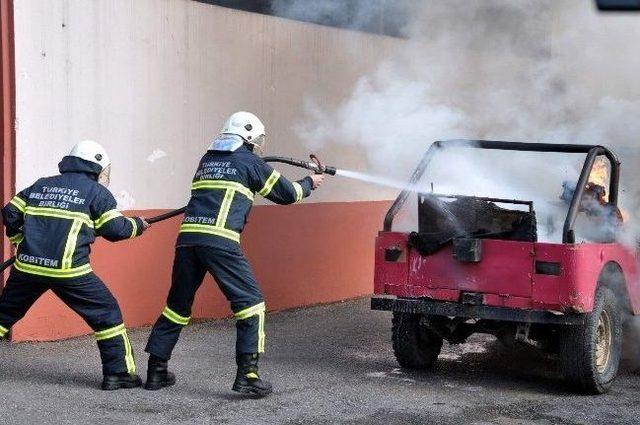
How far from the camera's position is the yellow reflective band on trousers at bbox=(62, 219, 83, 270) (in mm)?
6367

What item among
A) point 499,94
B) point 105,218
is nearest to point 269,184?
point 105,218

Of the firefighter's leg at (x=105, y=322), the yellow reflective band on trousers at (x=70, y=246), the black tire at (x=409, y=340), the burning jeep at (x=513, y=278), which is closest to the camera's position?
the yellow reflective band on trousers at (x=70, y=246)

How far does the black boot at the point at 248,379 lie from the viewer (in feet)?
21.4

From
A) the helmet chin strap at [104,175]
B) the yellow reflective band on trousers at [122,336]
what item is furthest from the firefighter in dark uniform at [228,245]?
the helmet chin strap at [104,175]

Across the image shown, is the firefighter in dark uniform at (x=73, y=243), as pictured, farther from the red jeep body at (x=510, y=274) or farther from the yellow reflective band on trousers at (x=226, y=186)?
the red jeep body at (x=510, y=274)

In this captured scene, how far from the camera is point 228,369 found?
7.45 metres

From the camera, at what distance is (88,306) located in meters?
6.53

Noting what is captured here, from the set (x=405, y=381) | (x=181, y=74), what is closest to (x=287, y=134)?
(x=181, y=74)

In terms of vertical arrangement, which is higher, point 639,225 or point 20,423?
point 639,225

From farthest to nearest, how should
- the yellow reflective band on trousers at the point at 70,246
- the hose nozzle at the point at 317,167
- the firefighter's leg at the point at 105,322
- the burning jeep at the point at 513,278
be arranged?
the hose nozzle at the point at 317,167, the burning jeep at the point at 513,278, the firefighter's leg at the point at 105,322, the yellow reflective band on trousers at the point at 70,246

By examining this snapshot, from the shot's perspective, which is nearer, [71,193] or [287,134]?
[71,193]

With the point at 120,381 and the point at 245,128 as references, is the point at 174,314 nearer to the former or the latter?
the point at 120,381

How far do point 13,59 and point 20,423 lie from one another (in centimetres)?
299

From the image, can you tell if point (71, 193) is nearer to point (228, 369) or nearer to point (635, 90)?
point (228, 369)
